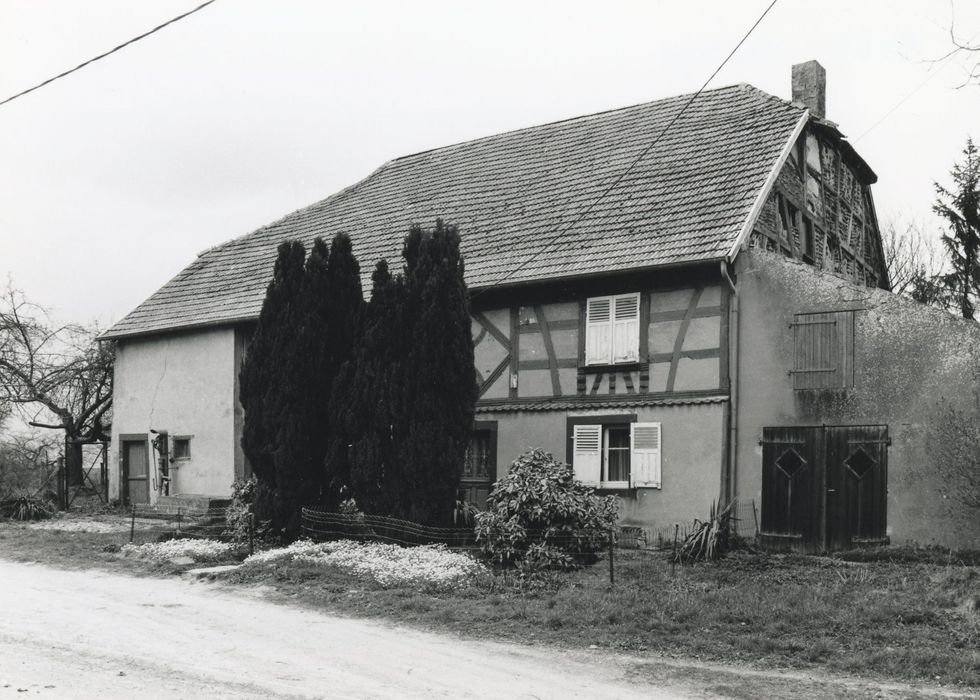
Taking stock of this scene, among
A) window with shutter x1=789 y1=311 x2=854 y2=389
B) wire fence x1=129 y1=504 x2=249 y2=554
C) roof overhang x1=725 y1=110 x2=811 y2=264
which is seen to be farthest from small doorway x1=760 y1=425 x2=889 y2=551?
wire fence x1=129 y1=504 x2=249 y2=554

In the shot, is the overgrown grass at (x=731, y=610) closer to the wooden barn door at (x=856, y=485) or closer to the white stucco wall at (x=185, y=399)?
the wooden barn door at (x=856, y=485)

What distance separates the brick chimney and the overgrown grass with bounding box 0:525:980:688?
33.8 ft

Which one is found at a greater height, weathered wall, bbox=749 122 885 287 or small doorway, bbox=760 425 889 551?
weathered wall, bbox=749 122 885 287

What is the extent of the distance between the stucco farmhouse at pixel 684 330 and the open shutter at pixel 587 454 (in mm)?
47

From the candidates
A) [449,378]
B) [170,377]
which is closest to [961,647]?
[449,378]

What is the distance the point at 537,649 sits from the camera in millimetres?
9477

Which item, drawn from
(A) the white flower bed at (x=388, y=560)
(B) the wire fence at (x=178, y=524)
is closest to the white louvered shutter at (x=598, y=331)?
(A) the white flower bed at (x=388, y=560)

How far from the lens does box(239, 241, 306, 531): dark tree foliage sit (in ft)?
54.4

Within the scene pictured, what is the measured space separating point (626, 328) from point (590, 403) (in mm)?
1456

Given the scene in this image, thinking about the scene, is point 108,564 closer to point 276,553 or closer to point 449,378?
point 276,553

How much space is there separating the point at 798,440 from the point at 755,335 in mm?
1814

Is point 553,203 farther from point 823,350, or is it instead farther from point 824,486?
point 824,486

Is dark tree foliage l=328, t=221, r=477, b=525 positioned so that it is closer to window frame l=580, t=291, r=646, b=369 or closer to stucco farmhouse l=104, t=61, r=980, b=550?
stucco farmhouse l=104, t=61, r=980, b=550

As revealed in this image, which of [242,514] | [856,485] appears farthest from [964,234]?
[242,514]
